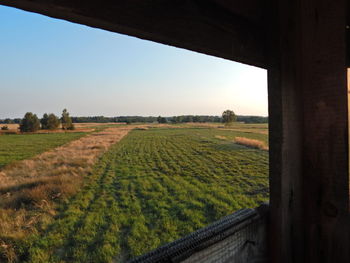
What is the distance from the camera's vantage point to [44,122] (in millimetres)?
99438

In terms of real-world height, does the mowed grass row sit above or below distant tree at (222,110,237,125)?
below

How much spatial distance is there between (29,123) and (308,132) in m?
108

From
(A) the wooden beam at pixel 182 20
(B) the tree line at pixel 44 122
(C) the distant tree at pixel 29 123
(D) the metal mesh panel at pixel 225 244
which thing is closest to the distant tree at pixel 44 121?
(B) the tree line at pixel 44 122

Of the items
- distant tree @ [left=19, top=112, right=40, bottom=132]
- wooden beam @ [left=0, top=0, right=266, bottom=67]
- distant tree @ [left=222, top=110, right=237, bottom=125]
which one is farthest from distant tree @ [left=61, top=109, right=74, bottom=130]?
wooden beam @ [left=0, top=0, right=266, bottom=67]

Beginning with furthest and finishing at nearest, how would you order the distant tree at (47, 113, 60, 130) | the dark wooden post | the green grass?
the distant tree at (47, 113, 60, 130)
the green grass
the dark wooden post

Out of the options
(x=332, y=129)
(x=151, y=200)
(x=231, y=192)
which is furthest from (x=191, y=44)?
(x=231, y=192)

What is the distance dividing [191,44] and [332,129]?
744 millimetres

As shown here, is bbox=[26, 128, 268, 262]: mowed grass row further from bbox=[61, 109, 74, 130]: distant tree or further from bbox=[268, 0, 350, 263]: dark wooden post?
bbox=[61, 109, 74, 130]: distant tree

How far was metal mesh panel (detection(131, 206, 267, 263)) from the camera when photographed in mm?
700

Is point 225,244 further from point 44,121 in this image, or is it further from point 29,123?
point 44,121

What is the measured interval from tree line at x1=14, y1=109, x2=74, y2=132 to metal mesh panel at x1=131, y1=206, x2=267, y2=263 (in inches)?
4234

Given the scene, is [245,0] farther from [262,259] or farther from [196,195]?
[196,195]

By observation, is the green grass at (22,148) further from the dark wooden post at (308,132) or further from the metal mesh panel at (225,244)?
the dark wooden post at (308,132)

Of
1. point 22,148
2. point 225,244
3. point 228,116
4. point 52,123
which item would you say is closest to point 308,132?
point 225,244
